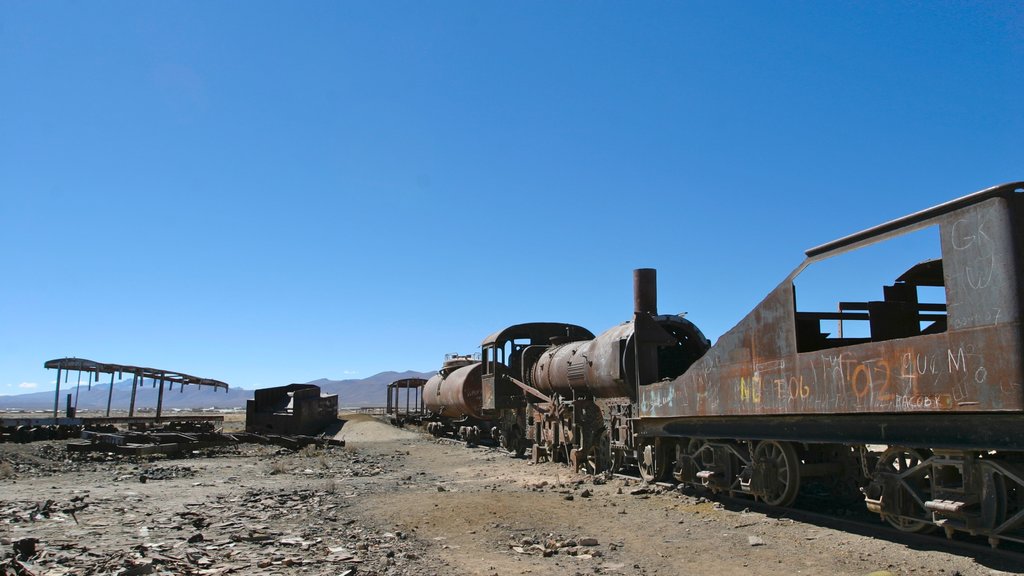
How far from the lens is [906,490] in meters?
7.31

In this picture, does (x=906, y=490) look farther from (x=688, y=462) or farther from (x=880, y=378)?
(x=688, y=462)

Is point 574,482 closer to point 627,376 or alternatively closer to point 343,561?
point 627,376

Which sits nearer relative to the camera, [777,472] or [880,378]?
[880,378]

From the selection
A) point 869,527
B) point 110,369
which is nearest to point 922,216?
point 869,527

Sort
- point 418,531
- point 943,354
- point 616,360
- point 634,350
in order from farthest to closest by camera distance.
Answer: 1. point 616,360
2. point 634,350
3. point 418,531
4. point 943,354

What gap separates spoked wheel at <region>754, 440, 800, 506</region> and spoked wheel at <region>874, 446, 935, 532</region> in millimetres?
1364

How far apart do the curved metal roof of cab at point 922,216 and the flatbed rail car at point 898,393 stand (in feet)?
0.04

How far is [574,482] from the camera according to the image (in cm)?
1331

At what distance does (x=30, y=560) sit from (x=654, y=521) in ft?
22.2

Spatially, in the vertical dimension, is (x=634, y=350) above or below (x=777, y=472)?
above

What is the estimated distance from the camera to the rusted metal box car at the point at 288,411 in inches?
1153

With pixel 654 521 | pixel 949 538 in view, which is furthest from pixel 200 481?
pixel 949 538

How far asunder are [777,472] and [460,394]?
1688 centimetres

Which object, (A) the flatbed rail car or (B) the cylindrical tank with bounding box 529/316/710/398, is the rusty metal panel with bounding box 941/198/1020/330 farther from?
(B) the cylindrical tank with bounding box 529/316/710/398
